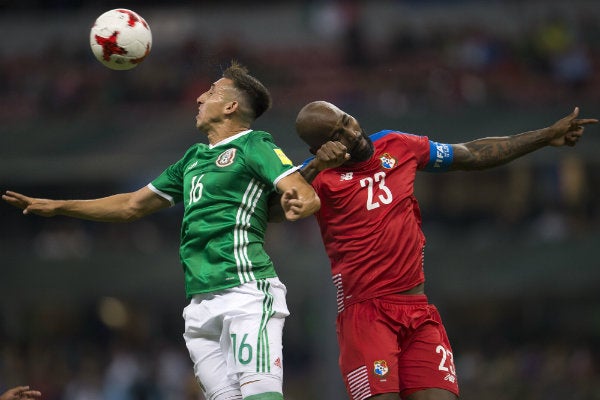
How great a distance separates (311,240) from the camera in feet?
61.0

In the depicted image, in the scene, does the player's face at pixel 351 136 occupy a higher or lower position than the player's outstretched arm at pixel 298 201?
higher

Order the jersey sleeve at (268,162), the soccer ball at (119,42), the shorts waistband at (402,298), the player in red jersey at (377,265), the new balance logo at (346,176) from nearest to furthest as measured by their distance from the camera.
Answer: the jersey sleeve at (268,162), the player in red jersey at (377,265), the shorts waistband at (402,298), the new balance logo at (346,176), the soccer ball at (119,42)

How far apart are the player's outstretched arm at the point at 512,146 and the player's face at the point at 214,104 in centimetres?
156

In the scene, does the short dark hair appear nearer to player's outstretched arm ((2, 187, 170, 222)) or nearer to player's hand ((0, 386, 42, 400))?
player's outstretched arm ((2, 187, 170, 222))

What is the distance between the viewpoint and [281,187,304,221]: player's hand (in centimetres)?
584

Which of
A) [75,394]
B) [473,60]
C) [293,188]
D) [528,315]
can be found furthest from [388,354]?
[473,60]

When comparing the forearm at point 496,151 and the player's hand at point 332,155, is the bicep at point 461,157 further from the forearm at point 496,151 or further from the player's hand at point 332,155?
the player's hand at point 332,155

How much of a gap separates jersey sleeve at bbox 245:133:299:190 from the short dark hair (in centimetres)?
49

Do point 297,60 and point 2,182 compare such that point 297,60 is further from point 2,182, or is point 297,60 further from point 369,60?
point 2,182

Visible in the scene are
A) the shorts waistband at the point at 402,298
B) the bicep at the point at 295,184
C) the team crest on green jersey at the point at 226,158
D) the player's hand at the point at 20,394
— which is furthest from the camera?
the shorts waistband at the point at 402,298

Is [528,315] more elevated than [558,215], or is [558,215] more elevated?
[558,215]

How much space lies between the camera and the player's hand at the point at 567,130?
7.30 m

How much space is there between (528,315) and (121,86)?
8.16m

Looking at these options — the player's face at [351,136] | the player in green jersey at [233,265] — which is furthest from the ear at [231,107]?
the player's face at [351,136]
